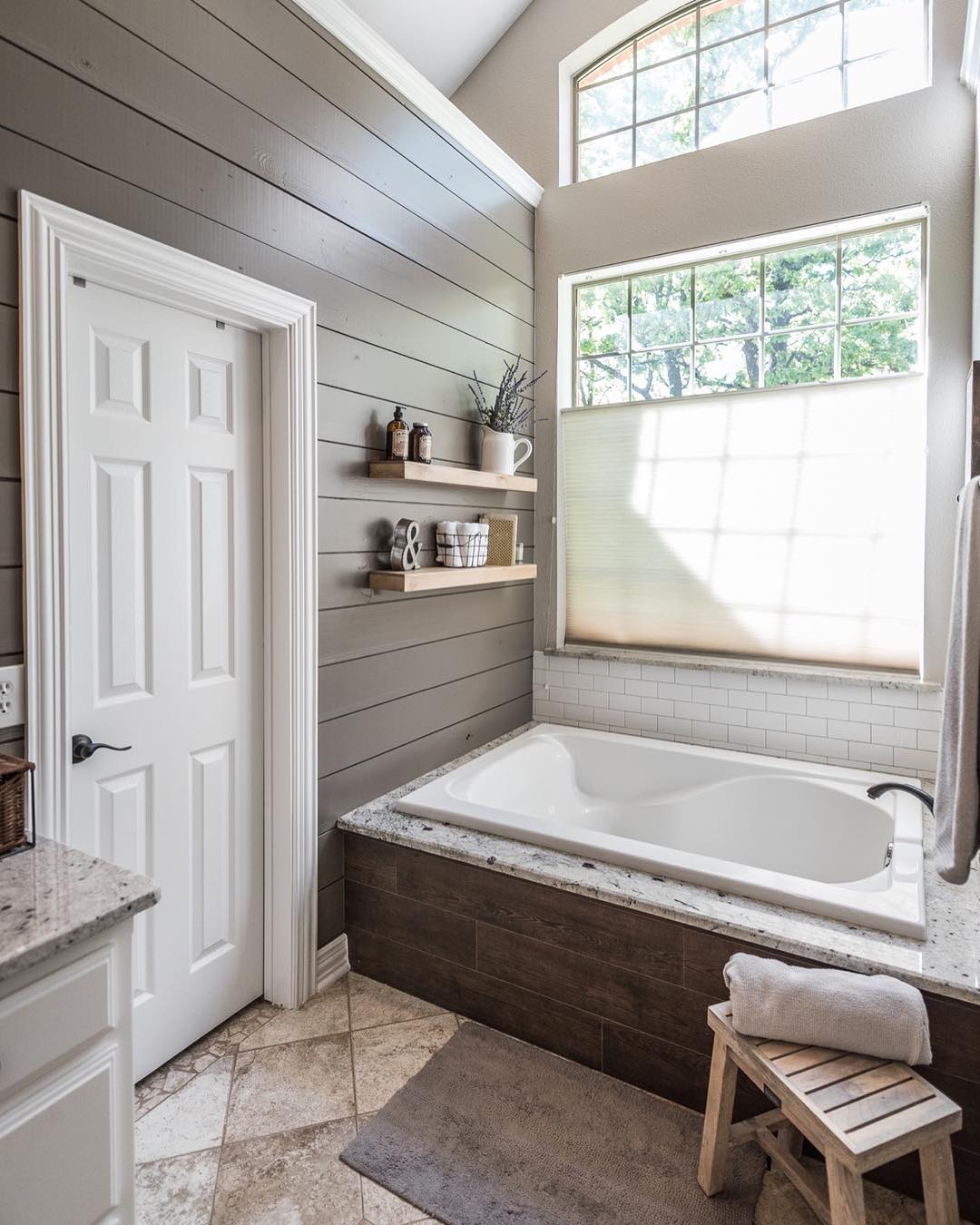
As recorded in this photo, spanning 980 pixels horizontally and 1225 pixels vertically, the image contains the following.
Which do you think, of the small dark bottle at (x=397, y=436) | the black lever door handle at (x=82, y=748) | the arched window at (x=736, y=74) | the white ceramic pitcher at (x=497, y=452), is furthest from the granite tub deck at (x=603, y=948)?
the arched window at (x=736, y=74)

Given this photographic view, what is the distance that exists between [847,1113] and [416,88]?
118 inches

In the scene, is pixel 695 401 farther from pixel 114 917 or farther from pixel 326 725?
pixel 114 917

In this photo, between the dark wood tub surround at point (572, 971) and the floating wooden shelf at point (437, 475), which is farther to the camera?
the floating wooden shelf at point (437, 475)

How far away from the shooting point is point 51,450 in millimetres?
1546

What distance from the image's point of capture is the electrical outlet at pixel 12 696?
1504 mm

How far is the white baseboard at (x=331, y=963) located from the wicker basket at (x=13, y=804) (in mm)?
1161

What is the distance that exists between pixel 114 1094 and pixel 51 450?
1197mm

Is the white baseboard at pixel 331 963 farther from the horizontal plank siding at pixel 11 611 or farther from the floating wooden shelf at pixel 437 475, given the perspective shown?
the floating wooden shelf at pixel 437 475

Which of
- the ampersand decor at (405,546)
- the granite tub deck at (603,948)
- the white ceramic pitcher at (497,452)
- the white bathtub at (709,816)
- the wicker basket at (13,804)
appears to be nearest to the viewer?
the wicker basket at (13,804)

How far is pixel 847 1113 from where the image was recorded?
1.24 m

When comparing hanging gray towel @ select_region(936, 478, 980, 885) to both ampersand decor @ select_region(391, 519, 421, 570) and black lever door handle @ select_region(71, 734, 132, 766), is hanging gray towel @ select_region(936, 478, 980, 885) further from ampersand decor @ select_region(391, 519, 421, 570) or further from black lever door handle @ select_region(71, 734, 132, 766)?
black lever door handle @ select_region(71, 734, 132, 766)

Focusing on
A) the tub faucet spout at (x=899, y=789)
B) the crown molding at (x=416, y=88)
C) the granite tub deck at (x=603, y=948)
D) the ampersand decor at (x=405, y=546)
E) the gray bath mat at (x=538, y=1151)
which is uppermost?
the crown molding at (x=416, y=88)

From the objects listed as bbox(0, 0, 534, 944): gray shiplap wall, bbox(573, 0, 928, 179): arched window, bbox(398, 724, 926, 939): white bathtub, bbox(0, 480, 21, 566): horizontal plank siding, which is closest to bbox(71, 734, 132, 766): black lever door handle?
bbox(0, 0, 534, 944): gray shiplap wall

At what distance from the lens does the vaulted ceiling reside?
8.92 feet
